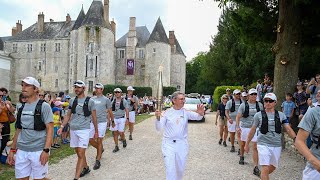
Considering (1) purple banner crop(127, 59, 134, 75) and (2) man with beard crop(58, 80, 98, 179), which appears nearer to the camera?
(2) man with beard crop(58, 80, 98, 179)

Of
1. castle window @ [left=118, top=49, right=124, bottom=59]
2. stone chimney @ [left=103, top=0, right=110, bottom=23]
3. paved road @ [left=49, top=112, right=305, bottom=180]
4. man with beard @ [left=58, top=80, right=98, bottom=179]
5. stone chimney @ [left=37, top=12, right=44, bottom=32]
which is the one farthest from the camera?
stone chimney @ [left=37, top=12, right=44, bottom=32]

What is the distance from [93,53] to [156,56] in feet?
37.2

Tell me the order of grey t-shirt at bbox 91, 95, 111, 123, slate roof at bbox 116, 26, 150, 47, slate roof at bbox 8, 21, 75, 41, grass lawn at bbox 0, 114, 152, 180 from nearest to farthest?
grass lawn at bbox 0, 114, 152, 180, grey t-shirt at bbox 91, 95, 111, 123, slate roof at bbox 116, 26, 150, 47, slate roof at bbox 8, 21, 75, 41

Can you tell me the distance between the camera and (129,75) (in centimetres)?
6369

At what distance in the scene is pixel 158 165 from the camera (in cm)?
916

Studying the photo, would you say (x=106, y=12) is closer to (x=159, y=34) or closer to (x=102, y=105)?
(x=159, y=34)

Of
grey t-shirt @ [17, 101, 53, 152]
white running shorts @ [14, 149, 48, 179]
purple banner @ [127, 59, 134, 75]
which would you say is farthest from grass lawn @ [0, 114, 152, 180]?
purple banner @ [127, 59, 134, 75]

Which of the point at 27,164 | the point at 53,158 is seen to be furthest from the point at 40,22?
the point at 27,164

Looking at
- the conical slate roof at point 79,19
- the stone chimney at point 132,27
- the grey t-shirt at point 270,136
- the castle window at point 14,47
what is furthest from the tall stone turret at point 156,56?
the grey t-shirt at point 270,136

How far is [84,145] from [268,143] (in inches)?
153

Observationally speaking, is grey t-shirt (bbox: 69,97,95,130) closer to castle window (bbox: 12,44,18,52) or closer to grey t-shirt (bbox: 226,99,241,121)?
grey t-shirt (bbox: 226,99,241,121)

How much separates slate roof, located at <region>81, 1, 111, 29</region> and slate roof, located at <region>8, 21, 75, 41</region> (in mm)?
8424

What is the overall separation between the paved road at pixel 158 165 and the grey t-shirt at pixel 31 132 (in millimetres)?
2828

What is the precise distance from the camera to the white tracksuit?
5.90 meters
